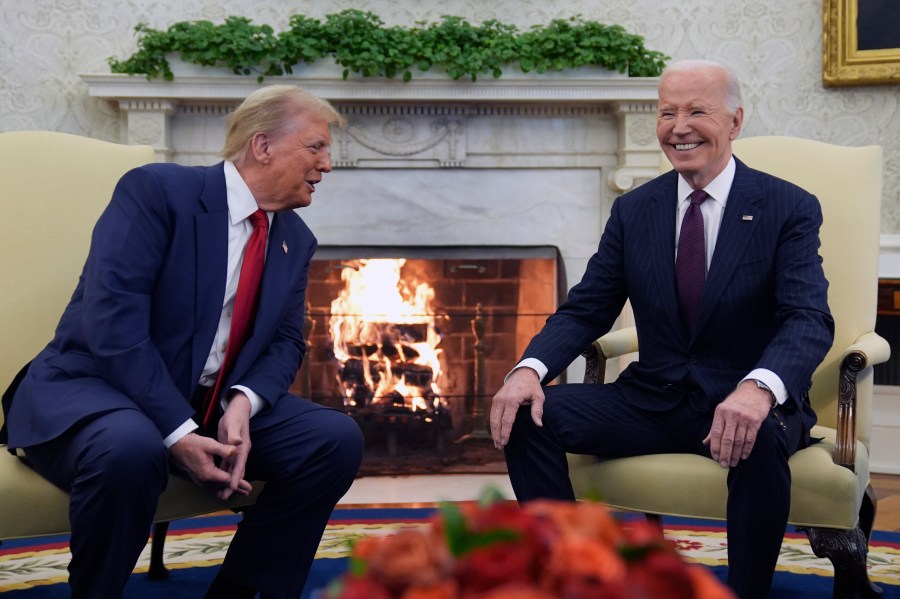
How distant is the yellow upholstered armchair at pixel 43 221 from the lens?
2.36 m

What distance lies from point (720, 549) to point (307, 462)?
139cm

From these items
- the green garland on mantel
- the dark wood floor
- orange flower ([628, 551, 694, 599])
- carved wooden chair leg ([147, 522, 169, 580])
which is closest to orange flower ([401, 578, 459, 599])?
orange flower ([628, 551, 694, 599])

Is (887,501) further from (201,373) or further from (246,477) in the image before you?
(201,373)

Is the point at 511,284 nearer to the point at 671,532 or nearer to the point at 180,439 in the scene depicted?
the point at 671,532

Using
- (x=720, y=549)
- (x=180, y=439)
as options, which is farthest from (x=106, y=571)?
(x=720, y=549)

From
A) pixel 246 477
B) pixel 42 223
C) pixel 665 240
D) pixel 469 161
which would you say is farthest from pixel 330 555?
pixel 469 161

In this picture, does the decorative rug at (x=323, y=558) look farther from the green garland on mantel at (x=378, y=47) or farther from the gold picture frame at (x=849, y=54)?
the gold picture frame at (x=849, y=54)

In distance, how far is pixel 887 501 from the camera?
3.63 metres

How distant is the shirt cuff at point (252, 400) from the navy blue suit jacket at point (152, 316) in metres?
0.01

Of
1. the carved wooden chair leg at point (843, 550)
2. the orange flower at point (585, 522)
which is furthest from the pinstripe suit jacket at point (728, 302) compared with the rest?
the orange flower at point (585, 522)

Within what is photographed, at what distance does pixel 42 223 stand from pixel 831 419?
2.00 m

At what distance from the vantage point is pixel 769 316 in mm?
2211

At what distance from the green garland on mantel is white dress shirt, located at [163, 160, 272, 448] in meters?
1.81

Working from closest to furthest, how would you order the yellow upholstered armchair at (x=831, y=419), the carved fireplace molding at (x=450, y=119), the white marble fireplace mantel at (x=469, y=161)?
1. the yellow upholstered armchair at (x=831, y=419)
2. the carved fireplace molding at (x=450, y=119)
3. the white marble fireplace mantel at (x=469, y=161)
